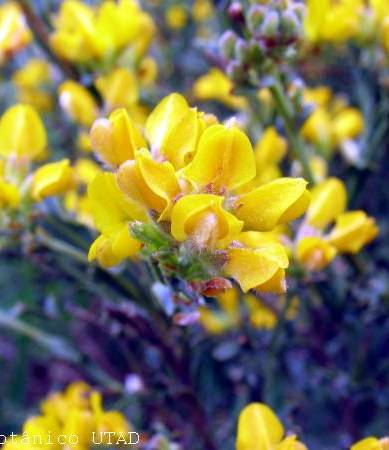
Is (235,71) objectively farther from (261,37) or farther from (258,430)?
(258,430)

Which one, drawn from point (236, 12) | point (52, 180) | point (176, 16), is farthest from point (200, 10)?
point (52, 180)

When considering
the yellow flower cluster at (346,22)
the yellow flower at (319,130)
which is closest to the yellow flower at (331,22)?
the yellow flower cluster at (346,22)

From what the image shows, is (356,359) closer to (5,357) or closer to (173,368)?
(173,368)

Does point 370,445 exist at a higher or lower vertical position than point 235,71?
lower

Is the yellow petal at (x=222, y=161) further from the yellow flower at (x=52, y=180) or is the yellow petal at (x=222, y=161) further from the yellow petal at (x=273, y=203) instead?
the yellow flower at (x=52, y=180)

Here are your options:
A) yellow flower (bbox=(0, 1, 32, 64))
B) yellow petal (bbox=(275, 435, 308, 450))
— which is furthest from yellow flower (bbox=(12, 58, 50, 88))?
yellow petal (bbox=(275, 435, 308, 450))

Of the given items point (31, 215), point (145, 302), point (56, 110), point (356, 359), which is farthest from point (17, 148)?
point (56, 110)

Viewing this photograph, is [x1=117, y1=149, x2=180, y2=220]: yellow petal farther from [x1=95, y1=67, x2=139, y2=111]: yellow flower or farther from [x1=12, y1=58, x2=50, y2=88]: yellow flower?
[x1=12, y1=58, x2=50, y2=88]: yellow flower
